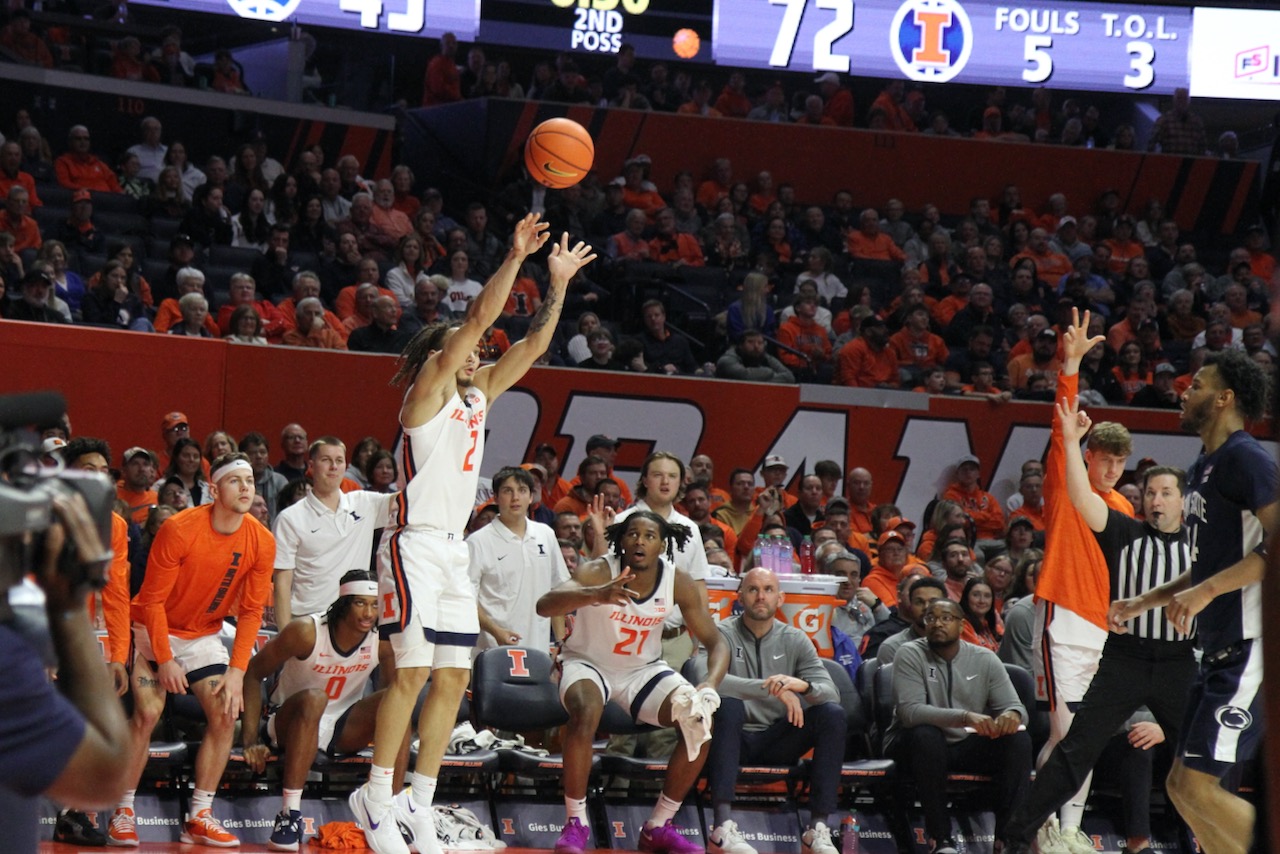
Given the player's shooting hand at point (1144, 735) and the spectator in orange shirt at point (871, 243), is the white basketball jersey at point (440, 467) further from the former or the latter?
the spectator in orange shirt at point (871, 243)

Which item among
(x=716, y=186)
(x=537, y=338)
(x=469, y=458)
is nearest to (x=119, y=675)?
(x=469, y=458)

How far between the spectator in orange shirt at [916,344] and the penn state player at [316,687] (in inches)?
339

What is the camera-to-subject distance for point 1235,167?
823 inches

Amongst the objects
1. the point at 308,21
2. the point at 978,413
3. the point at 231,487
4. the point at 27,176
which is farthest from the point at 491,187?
the point at 231,487

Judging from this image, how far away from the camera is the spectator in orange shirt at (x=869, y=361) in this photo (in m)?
14.9

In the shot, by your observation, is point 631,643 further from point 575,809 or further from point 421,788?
Result: point 421,788

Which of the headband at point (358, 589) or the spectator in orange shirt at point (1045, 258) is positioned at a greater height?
the spectator in orange shirt at point (1045, 258)

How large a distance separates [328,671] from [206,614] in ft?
2.26

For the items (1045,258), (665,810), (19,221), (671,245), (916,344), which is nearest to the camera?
(665,810)

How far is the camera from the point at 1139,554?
7.91m

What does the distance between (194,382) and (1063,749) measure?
7661 mm

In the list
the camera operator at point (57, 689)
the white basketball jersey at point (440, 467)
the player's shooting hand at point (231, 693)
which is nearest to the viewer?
the camera operator at point (57, 689)

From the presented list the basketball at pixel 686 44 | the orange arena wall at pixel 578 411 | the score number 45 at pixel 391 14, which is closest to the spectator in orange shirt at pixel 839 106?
the basketball at pixel 686 44

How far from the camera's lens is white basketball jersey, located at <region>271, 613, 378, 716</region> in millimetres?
8070
